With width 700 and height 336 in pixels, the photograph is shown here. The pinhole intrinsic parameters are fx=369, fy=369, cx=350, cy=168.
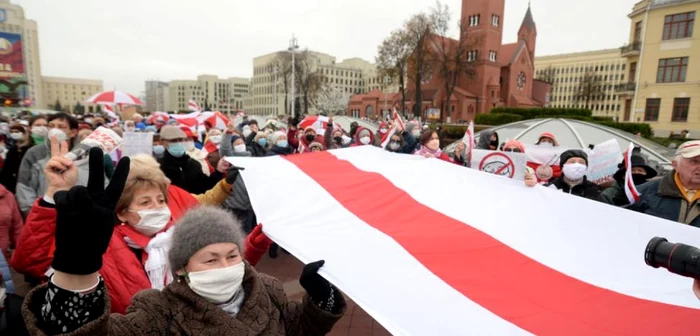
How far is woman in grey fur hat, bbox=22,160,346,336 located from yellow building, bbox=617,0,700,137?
1487 inches

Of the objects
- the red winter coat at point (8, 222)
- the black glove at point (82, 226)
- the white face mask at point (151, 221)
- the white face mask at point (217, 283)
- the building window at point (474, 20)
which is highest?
the building window at point (474, 20)

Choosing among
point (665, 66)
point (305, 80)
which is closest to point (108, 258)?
point (665, 66)

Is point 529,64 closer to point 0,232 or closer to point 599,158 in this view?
point 599,158

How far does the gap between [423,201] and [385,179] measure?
1.69ft

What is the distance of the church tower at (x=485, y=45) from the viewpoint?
50719 millimetres

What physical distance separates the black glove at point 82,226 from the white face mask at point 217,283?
1.62 ft

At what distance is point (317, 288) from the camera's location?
5.93ft

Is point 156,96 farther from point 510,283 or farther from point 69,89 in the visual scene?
point 510,283

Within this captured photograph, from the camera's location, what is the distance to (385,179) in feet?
11.2

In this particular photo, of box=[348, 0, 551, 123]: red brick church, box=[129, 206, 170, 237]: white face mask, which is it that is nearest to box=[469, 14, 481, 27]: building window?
box=[348, 0, 551, 123]: red brick church

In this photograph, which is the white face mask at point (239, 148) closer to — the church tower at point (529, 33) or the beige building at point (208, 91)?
the church tower at point (529, 33)

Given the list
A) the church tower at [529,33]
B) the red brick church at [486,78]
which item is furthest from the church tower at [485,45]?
the church tower at [529,33]

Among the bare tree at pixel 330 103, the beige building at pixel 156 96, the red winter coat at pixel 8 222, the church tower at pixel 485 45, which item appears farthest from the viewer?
the beige building at pixel 156 96

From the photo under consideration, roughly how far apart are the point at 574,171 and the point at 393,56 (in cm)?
4460
